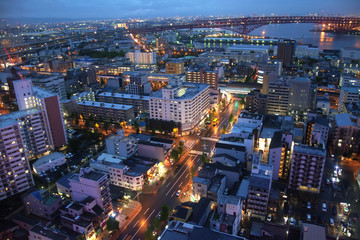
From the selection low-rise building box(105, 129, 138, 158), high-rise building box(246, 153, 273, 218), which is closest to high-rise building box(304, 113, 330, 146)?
high-rise building box(246, 153, 273, 218)

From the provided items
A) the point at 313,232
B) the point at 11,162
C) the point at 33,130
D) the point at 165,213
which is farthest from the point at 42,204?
the point at 313,232

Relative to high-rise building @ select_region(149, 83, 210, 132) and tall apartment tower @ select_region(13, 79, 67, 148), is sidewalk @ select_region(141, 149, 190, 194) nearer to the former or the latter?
high-rise building @ select_region(149, 83, 210, 132)

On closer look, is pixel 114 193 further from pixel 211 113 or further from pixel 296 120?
pixel 296 120

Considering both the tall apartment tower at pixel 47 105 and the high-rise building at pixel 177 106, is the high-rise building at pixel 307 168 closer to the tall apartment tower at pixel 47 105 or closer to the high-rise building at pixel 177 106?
the high-rise building at pixel 177 106

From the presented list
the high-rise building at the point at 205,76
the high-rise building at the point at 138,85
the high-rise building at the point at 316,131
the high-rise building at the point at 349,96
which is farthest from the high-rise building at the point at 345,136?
the high-rise building at the point at 138,85

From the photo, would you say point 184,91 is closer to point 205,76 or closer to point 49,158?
point 205,76

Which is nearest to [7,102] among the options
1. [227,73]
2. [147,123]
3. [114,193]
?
[147,123]
